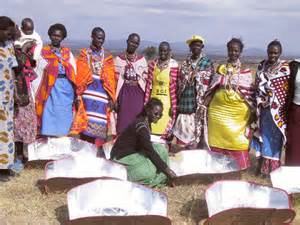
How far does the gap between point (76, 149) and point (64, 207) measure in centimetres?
157

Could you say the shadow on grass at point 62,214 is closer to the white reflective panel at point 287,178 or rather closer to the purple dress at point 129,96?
the white reflective panel at point 287,178

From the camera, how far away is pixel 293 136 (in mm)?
5754

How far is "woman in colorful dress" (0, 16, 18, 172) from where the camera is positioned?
5.04 meters

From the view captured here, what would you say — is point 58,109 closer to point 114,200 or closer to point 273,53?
point 114,200

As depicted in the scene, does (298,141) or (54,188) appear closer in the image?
(54,188)

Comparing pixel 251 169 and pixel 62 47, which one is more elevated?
pixel 62 47

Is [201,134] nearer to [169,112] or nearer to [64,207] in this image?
[169,112]

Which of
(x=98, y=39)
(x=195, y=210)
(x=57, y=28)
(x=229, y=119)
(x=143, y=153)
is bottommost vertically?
(x=195, y=210)

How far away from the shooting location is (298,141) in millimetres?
5734

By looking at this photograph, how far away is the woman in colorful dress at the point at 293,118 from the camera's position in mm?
A: 5586

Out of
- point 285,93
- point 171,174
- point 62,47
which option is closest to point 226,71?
point 285,93

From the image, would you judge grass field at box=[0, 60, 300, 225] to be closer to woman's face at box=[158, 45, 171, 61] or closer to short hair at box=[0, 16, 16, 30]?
short hair at box=[0, 16, 16, 30]

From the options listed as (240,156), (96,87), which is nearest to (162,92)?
(96,87)

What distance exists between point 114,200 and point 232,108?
2.23 metres
